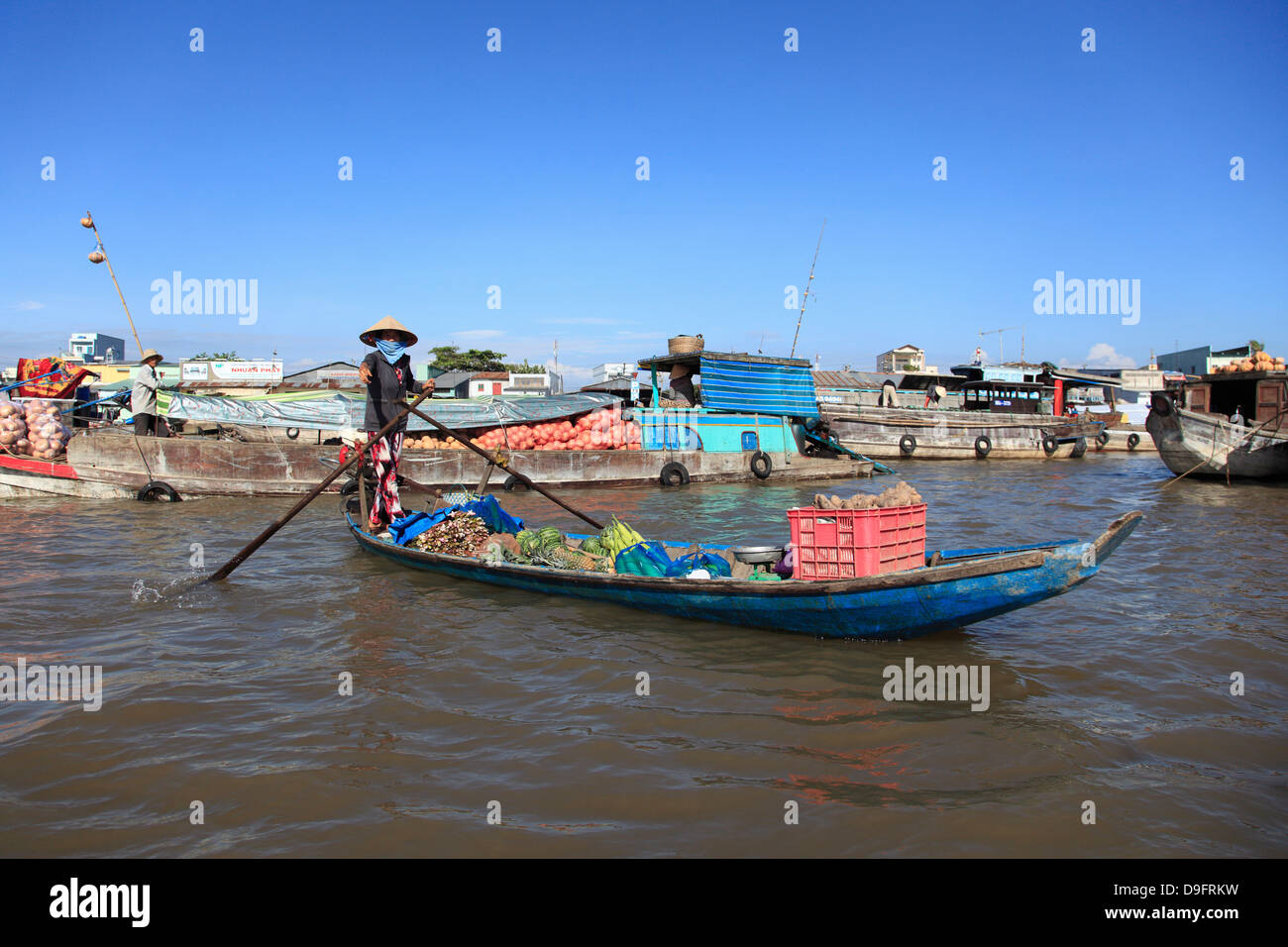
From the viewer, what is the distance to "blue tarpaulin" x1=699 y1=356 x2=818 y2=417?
17625mm

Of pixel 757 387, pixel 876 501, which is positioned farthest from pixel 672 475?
pixel 876 501

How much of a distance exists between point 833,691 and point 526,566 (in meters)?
3.03

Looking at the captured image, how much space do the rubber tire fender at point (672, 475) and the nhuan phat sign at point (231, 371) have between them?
23224mm

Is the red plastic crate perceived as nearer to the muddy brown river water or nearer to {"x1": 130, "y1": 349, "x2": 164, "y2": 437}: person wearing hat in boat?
the muddy brown river water

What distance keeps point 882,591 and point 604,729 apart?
2.08m

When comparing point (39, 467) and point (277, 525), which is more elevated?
point (39, 467)

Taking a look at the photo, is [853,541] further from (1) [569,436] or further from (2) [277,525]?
(1) [569,436]

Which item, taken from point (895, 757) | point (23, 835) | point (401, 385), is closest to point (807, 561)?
point (895, 757)

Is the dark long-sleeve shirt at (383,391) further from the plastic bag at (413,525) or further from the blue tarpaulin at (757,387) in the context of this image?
the blue tarpaulin at (757,387)

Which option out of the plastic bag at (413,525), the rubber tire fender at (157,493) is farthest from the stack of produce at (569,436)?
the plastic bag at (413,525)

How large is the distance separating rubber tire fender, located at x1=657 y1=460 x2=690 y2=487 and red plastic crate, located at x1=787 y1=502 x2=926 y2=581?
11120 millimetres

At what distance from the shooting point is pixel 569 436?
16.6 metres
